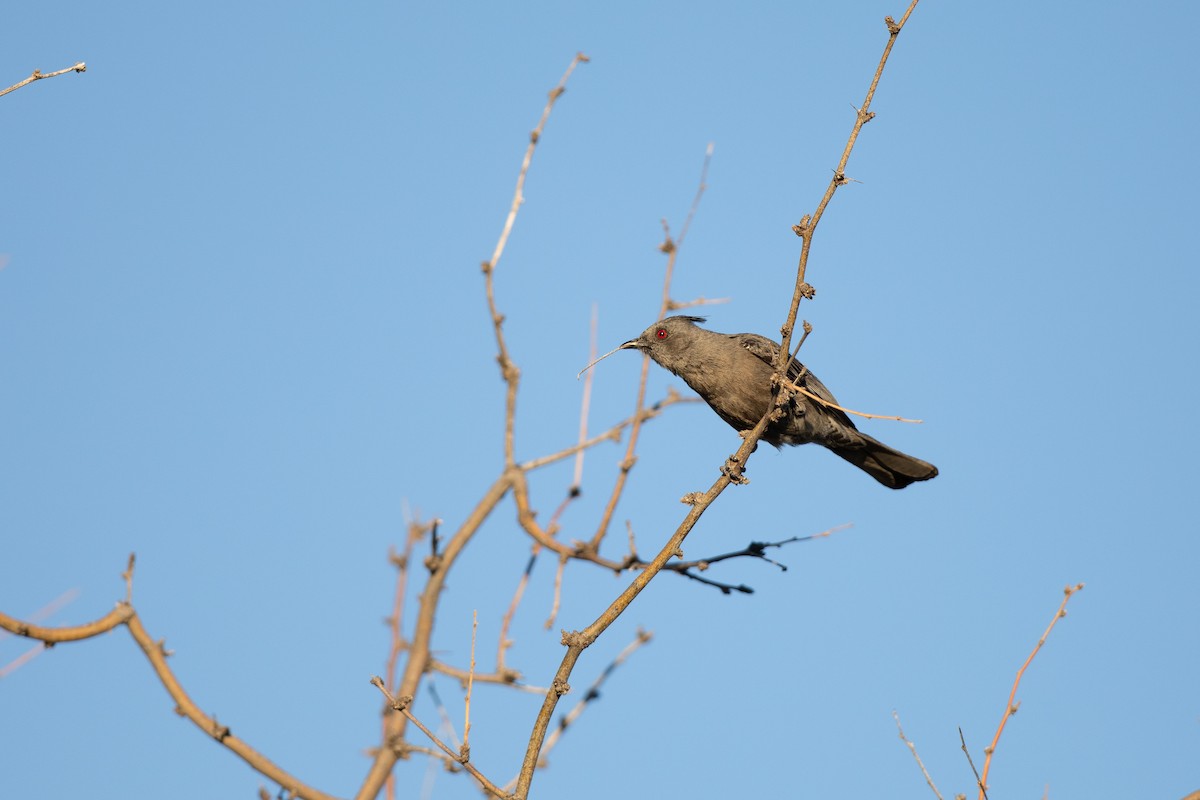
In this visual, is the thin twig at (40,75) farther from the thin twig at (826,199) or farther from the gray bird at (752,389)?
the gray bird at (752,389)

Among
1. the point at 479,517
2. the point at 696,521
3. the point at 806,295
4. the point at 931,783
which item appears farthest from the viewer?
the point at 479,517

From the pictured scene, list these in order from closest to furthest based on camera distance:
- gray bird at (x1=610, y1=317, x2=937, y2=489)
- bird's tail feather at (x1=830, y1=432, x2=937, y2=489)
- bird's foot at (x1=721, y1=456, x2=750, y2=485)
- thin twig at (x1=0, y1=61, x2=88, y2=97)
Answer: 1. thin twig at (x1=0, y1=61, x2=88, y2=97)
2. bird's foot at (x1=721, y1=456, x2=750, y2=485)
3. gray bird at (x1=610, y1=317, x2=937, y2=489)
4. bird's tail feather at (x1=830, y1=432, x2=937, y2=489)

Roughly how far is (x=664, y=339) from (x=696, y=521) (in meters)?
4.40

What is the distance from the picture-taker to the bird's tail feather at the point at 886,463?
8984 millimetres

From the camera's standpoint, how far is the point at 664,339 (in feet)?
28.8

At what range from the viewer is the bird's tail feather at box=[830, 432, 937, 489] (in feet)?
29.5

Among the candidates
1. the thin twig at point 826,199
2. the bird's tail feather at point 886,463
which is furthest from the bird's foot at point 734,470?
the bird's tail feather at point 886,463

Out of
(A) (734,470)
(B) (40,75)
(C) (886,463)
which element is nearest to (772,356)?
(C) (886,463)

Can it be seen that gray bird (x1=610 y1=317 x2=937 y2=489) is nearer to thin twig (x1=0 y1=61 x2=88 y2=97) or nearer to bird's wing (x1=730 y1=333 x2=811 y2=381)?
bird's wing (x1=730 y1=333 x2=811 y2=381)

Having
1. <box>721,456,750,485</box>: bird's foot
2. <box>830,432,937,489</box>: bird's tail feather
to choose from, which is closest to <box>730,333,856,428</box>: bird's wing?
<box>830,432,937,489</box>: bird's tail feather

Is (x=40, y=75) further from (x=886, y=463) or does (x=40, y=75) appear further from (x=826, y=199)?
(x=886, y=463)

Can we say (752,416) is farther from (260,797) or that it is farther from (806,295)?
(260,797)

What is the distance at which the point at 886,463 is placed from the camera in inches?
359

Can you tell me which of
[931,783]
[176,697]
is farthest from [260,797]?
[931,783]
